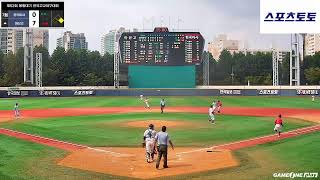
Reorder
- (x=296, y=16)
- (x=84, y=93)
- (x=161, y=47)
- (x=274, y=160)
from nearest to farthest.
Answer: (x=296, y=16) → (x=274, y=160) → (x=161, y=47) → (x=84, y=93)

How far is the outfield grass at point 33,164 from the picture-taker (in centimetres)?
1462

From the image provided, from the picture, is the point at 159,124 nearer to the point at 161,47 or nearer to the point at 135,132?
the point at 135,132

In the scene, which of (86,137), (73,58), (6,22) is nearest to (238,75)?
(73,58)

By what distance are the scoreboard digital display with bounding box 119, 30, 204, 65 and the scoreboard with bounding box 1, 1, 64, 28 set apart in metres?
51.2

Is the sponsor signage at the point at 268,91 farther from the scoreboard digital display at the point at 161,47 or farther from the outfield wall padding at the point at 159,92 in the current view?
the scoreboard digital display at the point at 161,47

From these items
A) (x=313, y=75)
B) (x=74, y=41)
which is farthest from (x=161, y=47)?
(x=313, y=75)

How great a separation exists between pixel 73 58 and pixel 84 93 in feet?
123

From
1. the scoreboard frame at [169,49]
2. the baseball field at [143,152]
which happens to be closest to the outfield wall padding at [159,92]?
the scoreboard frame at [169,49]

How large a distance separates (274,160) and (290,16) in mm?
6102

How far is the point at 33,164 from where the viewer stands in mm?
16938

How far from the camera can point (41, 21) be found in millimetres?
16203

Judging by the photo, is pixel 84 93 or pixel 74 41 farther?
pixel 74 41

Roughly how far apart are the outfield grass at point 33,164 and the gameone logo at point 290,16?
23.8 feet

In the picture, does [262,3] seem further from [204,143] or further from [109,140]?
[109,140]
